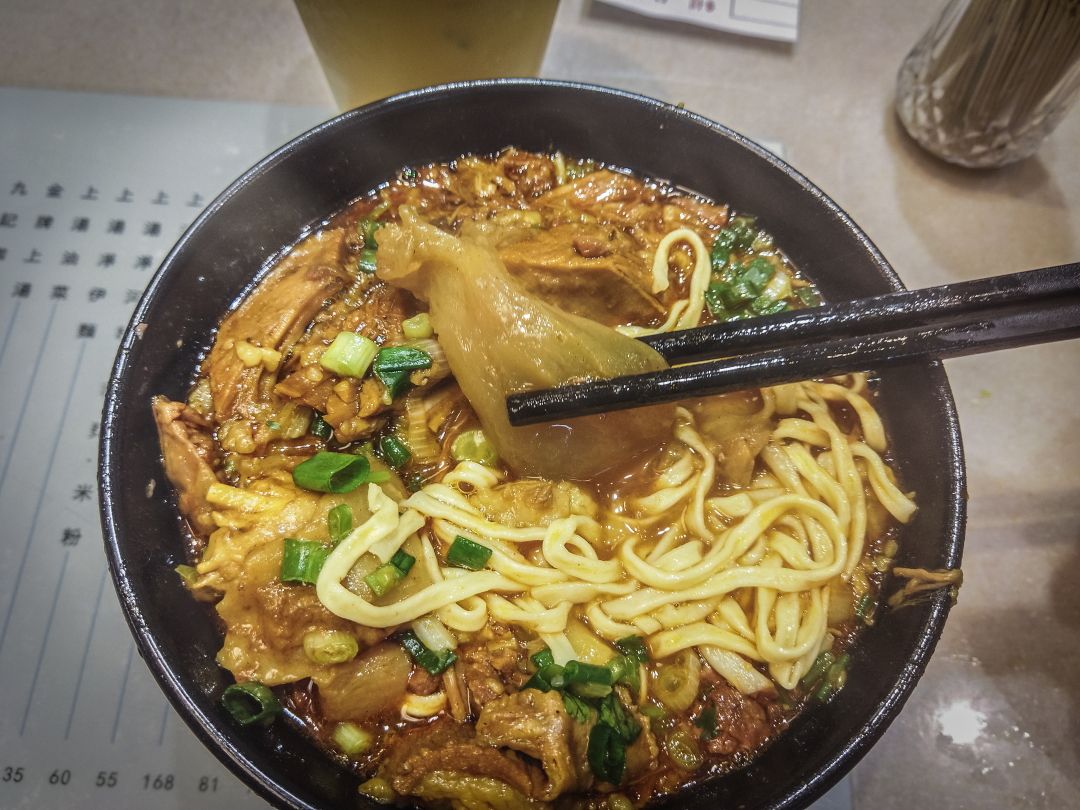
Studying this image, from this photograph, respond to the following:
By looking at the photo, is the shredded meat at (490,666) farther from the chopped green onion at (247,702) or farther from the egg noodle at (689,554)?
the chopped green onion at (247,702)

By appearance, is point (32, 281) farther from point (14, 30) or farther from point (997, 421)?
point (997, 421)

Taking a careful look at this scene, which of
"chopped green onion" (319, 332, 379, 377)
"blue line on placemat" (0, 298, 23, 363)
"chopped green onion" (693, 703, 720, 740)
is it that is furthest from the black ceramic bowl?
"blue line on placemat" (0, 298, 23, 363)

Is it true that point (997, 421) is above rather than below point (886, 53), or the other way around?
below

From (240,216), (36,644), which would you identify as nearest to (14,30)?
(240,216)

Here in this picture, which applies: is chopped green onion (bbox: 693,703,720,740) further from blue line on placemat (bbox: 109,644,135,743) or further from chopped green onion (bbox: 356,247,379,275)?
blue line on placemat (bbox: 109,644,135,743)

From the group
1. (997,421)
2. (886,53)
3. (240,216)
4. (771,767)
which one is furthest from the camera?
(886,53)

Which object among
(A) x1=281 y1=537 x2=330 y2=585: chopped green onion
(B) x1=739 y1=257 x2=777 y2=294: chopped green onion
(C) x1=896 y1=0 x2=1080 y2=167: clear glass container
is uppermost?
(C) x1=896 y1=0 x2=1080 y2=167: clear glass container
